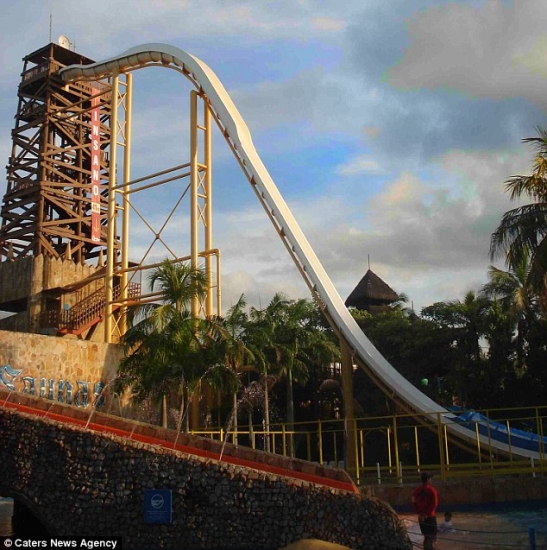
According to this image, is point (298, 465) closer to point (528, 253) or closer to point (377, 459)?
point (528, 253)

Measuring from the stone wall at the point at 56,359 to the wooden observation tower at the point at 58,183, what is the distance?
8.64 metres

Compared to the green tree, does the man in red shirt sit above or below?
below

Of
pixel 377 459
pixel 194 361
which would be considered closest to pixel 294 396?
pixel 377 459

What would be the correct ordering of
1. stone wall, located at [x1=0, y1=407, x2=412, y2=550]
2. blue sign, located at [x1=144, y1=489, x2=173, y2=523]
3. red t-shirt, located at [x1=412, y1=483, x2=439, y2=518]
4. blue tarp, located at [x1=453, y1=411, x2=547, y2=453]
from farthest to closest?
blue tarp, located at [x1=453, y1=411, x2=547, y2=453] → blue sign, located at [x1=144, y1=489, x2=173, y2=523] → red t-shirt, located at [x1=412, y1=483, x2=439, y2=518] → stone wall, located at [x1=0, y1=407, x2=412, y2=550]

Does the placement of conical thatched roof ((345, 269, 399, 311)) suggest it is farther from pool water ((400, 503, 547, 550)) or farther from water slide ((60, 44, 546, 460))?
pool water ((400, 503, 547, 550))

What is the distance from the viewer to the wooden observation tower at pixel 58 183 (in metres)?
32.9

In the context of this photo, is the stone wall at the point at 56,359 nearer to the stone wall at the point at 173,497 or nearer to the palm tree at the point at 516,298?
the stone wall at the point at 173,497

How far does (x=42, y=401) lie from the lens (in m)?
14.0

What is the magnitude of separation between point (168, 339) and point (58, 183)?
17874 millimetres

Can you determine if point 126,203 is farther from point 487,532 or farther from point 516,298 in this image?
point 487,532

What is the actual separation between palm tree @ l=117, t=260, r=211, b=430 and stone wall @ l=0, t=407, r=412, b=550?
8.52 metres

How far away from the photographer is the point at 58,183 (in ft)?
118

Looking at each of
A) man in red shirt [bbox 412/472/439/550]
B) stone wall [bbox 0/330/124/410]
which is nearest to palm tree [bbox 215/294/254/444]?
stone wall [bbox 0/330/124/410]

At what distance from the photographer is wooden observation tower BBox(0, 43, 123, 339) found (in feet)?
108
